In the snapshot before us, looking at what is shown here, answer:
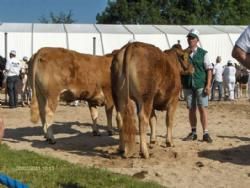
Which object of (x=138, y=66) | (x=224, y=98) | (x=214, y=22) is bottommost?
(x=224, y=98)

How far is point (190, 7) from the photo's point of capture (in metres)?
70.8

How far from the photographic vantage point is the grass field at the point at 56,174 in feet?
22.5

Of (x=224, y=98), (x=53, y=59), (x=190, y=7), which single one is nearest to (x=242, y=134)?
(x=53, y=59)

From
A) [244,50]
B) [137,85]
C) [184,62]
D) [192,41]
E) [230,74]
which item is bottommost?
[230,74]

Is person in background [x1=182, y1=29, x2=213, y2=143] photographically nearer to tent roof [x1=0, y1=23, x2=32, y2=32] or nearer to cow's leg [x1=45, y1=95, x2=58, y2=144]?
cow's leg [x1=45, y1=95, x2=58, y2=144]

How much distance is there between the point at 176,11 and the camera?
69.9 m

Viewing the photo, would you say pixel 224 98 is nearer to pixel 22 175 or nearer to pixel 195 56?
pixel 195 56

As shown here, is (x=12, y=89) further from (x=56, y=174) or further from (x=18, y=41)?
(x=18, y=41)

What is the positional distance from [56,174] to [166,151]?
2738mm

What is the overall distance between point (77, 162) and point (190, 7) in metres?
63.7

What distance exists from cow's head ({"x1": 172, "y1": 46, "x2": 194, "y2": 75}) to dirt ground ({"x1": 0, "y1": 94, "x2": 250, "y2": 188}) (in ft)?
4.36

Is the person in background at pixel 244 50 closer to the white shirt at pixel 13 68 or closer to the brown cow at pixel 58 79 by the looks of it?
the brown cow at pixel 58 79

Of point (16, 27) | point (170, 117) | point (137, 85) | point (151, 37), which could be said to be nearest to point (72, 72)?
point (170, 117)

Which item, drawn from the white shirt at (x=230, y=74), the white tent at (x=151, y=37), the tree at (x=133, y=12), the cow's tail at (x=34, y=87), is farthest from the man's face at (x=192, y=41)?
the tree at (x=133, y=12)
